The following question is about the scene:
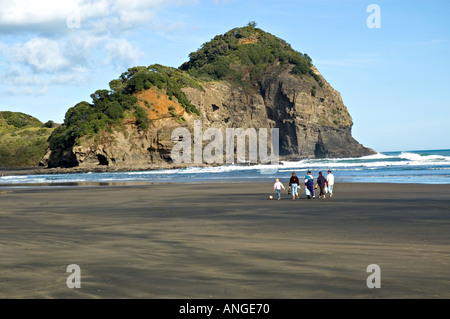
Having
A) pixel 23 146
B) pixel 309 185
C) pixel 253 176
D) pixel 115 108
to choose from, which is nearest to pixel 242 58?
pixel 115 108

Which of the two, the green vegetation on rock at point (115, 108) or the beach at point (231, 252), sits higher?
the green vegetation on rock at point (115, 108)

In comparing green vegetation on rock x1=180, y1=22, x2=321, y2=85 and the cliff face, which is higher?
Answer: green vegetation on rock x1=180, y1=22, x2=321, y2=85

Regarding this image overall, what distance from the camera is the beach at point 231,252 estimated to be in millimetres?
7762

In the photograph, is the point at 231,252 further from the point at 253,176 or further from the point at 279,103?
the point at 279,103

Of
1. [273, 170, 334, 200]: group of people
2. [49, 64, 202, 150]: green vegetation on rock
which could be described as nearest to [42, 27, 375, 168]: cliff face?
[49, 64, 202, 150]: green vegetation on rock

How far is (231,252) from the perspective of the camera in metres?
10.8

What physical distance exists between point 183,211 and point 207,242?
791cm

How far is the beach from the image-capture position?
→ 776 centimetres

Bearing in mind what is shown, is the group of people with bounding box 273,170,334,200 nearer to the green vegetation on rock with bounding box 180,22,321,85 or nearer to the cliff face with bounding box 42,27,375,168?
the cliff face with bounding box 42,27,375,168

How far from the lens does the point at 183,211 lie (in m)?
20.1

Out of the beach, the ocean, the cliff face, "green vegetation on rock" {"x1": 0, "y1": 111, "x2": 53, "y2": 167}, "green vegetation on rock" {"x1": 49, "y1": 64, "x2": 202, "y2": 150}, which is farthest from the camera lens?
"green vegetation on rock" {"x1": 0, "y1": 111, "x2": 53, "y2": 167}

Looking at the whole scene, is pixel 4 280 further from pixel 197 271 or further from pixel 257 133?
pixel 257 133

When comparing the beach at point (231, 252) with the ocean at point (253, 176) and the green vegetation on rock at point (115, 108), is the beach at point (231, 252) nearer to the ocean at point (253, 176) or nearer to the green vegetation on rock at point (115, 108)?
the ocean at point (253, 176)

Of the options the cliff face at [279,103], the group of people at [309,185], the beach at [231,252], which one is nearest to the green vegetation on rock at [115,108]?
the cliff face at [279,103]
